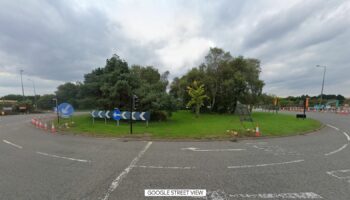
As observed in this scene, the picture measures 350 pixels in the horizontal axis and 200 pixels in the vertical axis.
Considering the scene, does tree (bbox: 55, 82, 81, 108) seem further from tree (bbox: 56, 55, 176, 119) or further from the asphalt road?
the asphalt road

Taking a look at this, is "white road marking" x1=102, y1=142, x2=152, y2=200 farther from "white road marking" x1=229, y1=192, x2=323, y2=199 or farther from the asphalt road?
"white road marking" x1=229, y1=192, x2=323, y2=199

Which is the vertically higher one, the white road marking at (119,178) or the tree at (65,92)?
the tree at (65,92)

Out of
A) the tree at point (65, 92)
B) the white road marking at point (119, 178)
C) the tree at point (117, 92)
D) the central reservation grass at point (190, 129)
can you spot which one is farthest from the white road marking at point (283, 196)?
the tree at point (65, 92)

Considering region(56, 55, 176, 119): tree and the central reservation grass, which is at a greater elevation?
region(56, 55, 176, 119): tree

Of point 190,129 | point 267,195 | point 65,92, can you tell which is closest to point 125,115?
point 190,129

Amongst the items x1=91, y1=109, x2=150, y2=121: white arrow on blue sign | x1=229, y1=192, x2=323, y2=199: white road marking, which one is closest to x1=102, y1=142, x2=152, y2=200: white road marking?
x1=229, y1=192, x2=323, y2=199: white road marking

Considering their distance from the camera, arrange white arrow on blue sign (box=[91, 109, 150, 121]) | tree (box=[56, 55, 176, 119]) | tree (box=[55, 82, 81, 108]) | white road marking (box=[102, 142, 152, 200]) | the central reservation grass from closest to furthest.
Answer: white road marking (box=[102, 142, 152, 200]) < the central reservation grass < white arrow on blue sign (box=[91, 109, 150, 121]) < tree (box=[56, 55, 176, 119]) < tree (box=[55, 82, 81, 108])

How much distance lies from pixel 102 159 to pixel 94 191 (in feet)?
10.5

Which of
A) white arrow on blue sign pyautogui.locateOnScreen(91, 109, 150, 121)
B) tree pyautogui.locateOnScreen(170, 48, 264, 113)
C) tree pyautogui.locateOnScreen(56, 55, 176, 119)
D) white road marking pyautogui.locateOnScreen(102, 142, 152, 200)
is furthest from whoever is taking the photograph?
tree pyautogui.locateOnScreen(170, 48, 264, 113)

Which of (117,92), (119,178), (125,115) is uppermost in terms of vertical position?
(117,92)

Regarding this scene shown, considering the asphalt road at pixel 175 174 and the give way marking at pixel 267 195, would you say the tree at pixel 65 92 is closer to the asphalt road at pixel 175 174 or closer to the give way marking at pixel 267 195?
the asphalt road at pixel 175 174

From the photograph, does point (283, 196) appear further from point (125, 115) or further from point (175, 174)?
point (125, 115)

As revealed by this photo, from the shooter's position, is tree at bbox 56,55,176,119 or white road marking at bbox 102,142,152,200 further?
tree at bbox 56,55,176,119

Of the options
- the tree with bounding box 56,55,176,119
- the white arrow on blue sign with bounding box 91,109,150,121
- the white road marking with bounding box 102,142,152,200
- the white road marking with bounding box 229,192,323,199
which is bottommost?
the white road marking with bounding box 102,142,152,200
